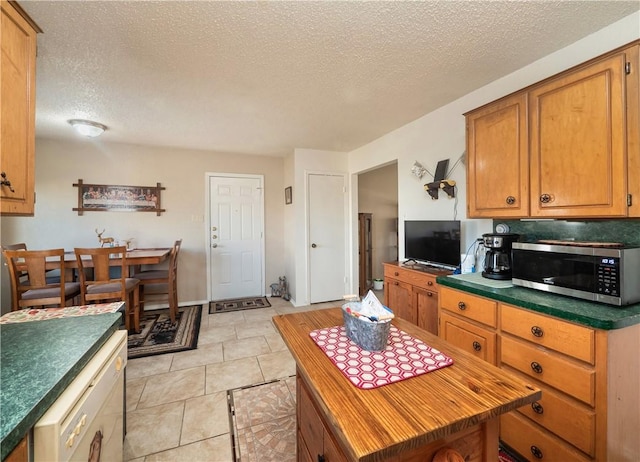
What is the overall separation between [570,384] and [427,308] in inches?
44.6

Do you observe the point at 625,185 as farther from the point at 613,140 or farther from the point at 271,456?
the point at 271,456

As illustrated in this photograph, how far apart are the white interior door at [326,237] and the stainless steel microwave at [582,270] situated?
290 cm

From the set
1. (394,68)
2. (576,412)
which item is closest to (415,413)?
(576,412)

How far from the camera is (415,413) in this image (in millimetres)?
704

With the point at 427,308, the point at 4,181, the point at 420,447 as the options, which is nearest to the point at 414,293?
the point at 427,308

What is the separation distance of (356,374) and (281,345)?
2241 millimetres

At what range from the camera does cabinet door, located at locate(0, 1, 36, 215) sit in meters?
1.12

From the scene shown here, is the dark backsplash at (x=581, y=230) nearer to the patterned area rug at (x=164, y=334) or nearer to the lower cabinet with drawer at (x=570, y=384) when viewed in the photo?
the lower cabinet with drawer at (x=570, y=384)

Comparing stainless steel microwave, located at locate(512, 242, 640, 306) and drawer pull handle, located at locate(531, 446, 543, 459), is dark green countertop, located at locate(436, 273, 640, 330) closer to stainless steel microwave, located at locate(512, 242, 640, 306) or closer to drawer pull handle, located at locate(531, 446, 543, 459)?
stainless steel microwave, located at locate(512, 242, 640, 306)

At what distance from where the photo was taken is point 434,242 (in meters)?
2.59

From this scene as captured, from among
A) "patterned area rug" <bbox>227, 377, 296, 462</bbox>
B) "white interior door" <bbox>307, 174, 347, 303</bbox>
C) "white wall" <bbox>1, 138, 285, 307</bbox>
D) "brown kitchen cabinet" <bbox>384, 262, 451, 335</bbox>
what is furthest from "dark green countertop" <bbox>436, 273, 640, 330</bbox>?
"white wall" <bbox>1, 138, 285, 307</bbox>

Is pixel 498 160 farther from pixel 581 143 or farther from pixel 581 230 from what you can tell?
pixel 581 230

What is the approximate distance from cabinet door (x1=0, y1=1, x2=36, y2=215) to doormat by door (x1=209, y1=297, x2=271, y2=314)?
3.09 m

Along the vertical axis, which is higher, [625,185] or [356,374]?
[625,185]
